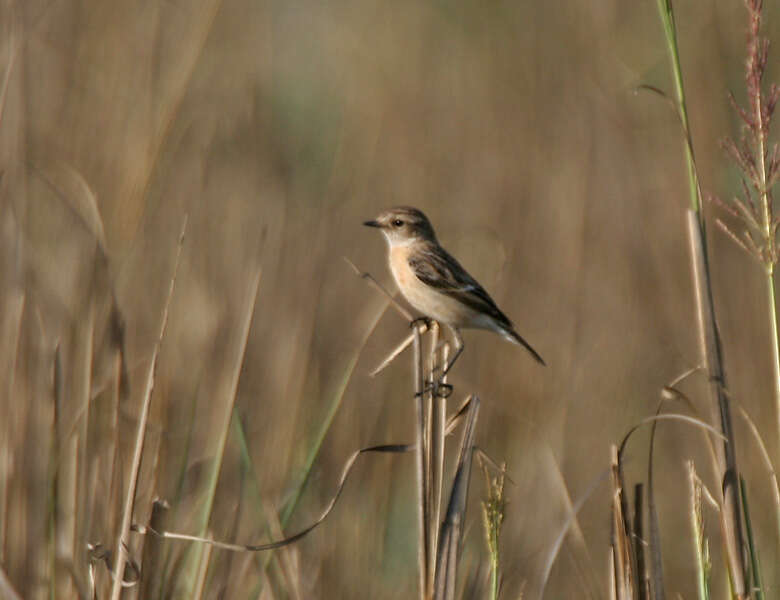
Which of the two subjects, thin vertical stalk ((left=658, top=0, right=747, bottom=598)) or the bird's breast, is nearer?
thin vertical stalk ((left=658, top=0, right=747, bottom=598))

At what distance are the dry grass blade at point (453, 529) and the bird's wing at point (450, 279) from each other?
78.0 inches

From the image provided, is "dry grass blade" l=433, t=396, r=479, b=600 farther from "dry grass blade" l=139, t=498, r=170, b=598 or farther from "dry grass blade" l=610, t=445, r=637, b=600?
"dry grass blade" l=139, t=498, r=170, b=598

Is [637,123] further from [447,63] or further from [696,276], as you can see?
[696,276]

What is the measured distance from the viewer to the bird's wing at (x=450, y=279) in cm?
486

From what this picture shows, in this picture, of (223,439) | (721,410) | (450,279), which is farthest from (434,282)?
(721,410)

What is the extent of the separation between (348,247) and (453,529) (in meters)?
3.92

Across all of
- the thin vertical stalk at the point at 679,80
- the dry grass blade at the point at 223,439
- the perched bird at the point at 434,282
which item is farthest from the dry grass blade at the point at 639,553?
the perched bird at the point at 434,282

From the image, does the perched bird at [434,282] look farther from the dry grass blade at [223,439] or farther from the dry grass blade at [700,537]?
the dry grass blade at [700,537]

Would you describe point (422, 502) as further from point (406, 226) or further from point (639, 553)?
point (406, 226)

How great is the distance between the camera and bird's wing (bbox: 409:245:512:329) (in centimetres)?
486

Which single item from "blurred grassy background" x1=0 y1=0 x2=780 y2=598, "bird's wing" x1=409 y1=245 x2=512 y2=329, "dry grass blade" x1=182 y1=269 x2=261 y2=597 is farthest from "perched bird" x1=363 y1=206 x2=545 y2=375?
"dry grass blade" x1=182 y1=269 x2=261 y2=597

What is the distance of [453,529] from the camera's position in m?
2.79

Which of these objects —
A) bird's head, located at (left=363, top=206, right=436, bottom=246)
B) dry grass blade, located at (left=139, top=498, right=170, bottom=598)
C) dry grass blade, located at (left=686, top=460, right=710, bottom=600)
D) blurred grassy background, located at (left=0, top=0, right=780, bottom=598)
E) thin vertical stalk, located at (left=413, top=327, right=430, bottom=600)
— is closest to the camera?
dry grass blade, located at (left=686, top=460, right=710, bottom=600)

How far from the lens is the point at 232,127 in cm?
660
